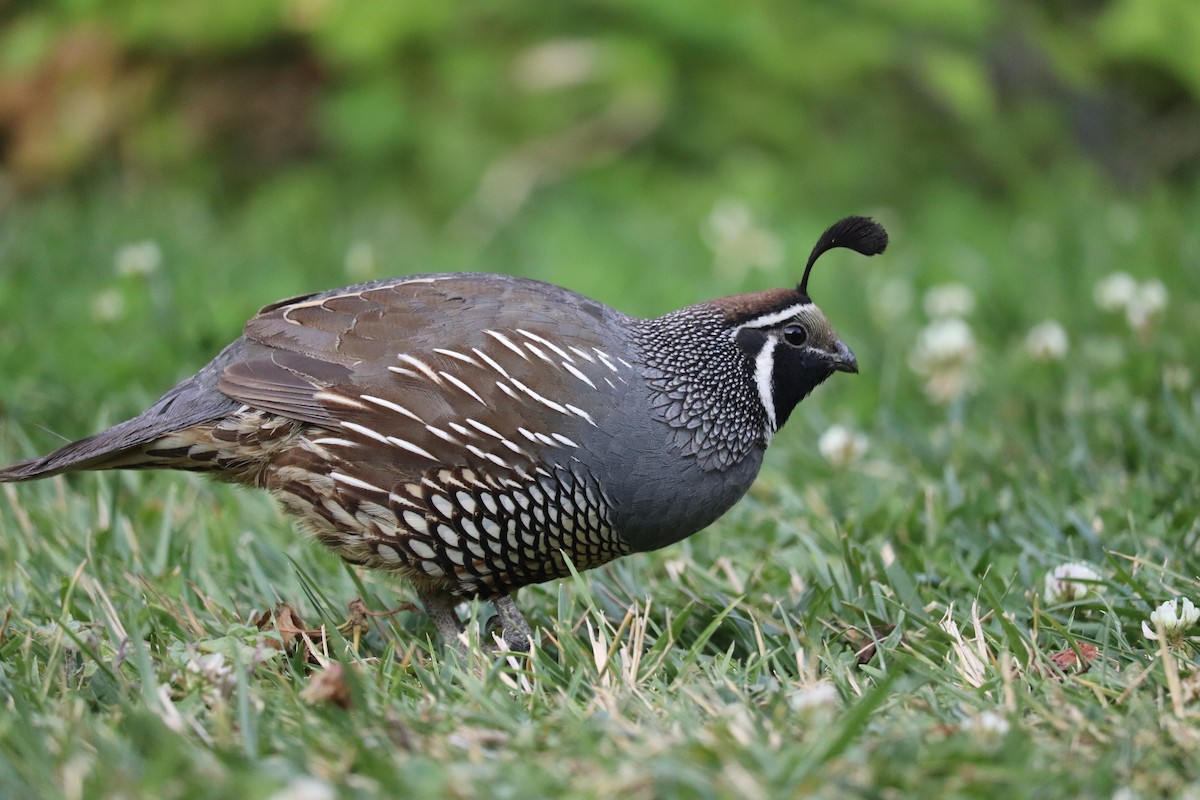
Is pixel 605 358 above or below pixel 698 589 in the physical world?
above

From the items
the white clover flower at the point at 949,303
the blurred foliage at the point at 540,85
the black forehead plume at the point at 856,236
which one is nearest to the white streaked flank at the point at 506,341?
the black forehead plume at the point at 856,236

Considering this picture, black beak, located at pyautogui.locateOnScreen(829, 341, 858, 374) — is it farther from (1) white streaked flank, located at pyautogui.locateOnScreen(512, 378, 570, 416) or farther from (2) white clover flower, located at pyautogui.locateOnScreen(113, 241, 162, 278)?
(2) white clover flower, located at pyautogui.locateOnScreen(113, 241, 162, 278)

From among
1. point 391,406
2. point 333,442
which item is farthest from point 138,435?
point 391,406

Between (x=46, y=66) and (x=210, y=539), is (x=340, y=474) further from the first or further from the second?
(x=46, y=66)

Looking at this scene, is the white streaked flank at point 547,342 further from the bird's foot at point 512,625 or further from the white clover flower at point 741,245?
the white clover flower at point 741,245

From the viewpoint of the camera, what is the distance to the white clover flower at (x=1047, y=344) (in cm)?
546

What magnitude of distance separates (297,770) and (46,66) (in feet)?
A: 21.7

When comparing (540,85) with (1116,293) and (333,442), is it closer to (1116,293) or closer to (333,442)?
(1116,293)

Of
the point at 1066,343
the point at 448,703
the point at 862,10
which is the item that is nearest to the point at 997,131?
the point at 862,10

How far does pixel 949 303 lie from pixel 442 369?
128 inches

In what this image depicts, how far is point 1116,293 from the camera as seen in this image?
5738 mm

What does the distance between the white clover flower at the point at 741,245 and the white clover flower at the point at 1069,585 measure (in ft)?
11.3

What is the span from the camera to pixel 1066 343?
582 cm

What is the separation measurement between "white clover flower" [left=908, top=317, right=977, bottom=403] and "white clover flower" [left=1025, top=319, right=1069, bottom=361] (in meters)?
0.24
